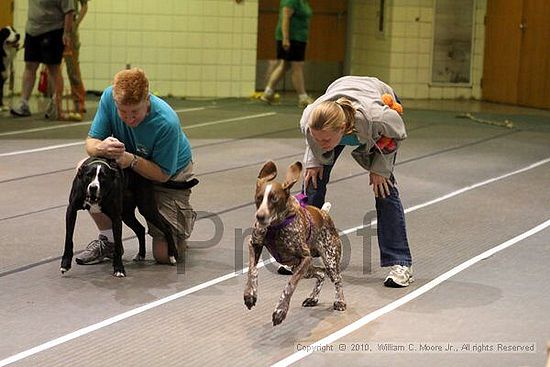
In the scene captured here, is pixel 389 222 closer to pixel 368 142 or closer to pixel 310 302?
pixel 368 142

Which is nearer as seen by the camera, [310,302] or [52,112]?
[310,302]

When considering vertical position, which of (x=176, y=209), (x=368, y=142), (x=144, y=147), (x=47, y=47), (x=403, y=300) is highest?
(x=47, y=47)

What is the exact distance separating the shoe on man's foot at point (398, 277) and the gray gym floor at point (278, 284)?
0.20 feet

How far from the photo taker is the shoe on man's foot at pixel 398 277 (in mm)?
5578

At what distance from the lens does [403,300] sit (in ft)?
17.6

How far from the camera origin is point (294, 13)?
12906mm

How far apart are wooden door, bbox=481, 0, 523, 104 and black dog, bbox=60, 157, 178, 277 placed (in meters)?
9.79

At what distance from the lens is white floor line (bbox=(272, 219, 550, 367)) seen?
14.8 ft

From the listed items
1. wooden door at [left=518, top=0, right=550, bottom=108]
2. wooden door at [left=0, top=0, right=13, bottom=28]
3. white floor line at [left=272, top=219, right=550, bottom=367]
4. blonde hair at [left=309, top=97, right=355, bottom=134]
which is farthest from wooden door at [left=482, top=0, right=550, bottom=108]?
blonde hair at [left=309, top=97, right=355, bottom=134]

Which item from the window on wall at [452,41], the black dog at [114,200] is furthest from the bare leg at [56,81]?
the window on wall at [452,41]

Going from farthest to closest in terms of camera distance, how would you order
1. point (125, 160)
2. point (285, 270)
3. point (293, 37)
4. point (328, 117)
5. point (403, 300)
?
point (293, 37) → point (285, 270) → point (125, 160) → point (403, 300) → point (328, 117)

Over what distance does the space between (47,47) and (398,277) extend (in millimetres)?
6673

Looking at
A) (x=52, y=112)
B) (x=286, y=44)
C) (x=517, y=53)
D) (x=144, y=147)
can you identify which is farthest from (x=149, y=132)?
(x=517, y=53)

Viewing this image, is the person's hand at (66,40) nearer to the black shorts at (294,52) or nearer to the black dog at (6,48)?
the black dog at (6,48)
